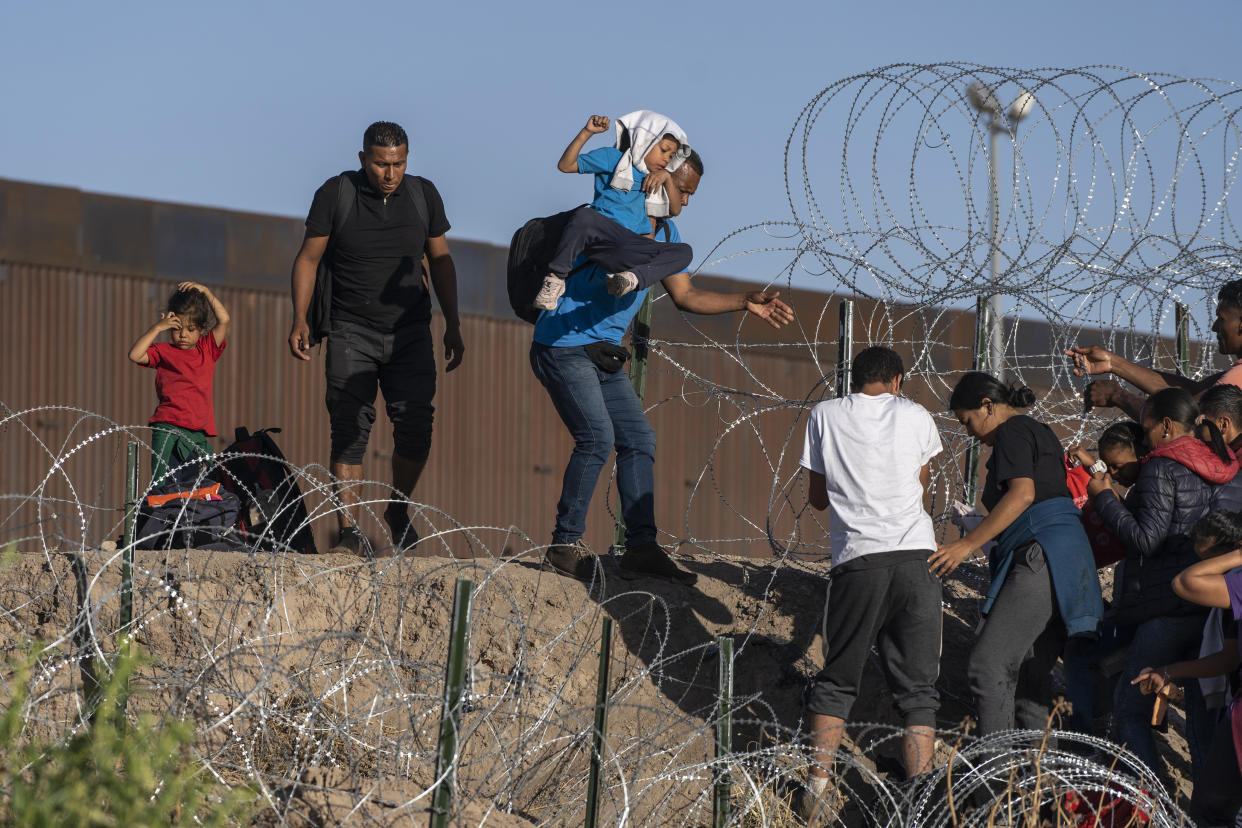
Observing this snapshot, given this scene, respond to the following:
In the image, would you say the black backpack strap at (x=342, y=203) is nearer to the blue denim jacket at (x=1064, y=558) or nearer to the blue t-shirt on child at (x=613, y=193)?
the blue t-shirt on child at (x=613, y=193)

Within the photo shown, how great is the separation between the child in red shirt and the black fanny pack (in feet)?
4.83

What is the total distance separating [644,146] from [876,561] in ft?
6.17

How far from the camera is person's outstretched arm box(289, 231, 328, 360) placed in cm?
548

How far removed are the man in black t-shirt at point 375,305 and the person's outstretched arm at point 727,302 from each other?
0.97m

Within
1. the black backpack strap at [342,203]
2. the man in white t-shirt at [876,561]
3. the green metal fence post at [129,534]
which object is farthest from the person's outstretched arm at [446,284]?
the man in white t-shirt at [876,561]

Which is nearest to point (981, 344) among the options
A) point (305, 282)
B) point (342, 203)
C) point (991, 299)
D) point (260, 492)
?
point (991, 299)

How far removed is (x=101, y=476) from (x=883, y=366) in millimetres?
9354

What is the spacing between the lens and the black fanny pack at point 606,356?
518 cm

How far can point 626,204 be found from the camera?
526cm

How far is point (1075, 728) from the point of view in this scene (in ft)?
15.7

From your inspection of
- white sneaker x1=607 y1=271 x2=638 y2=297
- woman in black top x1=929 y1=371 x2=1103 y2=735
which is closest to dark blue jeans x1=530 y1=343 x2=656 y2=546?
white sneaker x1=607 y1=271 x2=638 y2=297

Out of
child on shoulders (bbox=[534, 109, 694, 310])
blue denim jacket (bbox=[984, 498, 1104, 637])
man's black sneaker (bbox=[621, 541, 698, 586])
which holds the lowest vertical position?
man's black sneaker (bbox=[621, 541, 698, 586])

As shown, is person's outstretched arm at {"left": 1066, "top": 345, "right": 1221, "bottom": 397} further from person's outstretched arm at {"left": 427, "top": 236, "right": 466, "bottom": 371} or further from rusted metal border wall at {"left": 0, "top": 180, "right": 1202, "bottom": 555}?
rusted metal border wall at {"left": 0, "top": 180, "right": 1202, "bottom": 555}

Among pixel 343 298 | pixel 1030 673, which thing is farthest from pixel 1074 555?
pixel 343 298
